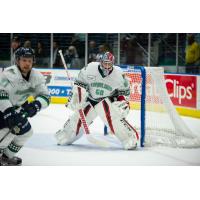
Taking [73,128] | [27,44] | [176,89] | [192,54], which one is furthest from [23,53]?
[176,89]

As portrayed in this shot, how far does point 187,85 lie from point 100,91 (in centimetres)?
69

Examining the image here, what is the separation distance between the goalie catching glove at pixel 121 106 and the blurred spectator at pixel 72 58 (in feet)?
1.12

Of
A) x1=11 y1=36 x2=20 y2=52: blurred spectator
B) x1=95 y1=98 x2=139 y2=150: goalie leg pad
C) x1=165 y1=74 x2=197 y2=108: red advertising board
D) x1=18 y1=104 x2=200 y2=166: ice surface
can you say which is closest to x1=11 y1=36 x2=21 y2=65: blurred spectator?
x1=11 y1=36 x2=20 y2=52: blurred spectator

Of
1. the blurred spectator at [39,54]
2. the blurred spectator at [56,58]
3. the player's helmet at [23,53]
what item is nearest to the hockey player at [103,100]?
the blurred spectator at [56,58]

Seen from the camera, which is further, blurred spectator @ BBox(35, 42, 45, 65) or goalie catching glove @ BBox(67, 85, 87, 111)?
goalie catching glove @ BBox(67, 85, 87, 111)

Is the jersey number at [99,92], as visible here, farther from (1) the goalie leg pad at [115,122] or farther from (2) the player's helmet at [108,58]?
(2) the player's helmet at [108,58]

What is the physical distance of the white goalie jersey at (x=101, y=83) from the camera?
4539 millimetres

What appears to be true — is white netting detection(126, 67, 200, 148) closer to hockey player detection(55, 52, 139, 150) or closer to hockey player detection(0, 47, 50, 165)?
hockey player detection(55, 52, 139, 150)

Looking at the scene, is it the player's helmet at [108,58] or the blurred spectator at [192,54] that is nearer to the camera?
the blurred spectator at [192,54]

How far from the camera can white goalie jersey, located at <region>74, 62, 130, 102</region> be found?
14.9 ft

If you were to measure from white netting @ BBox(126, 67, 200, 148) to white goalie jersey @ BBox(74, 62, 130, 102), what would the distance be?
0.06m

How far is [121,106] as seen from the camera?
15.2 feet

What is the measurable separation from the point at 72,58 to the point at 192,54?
2.23ft

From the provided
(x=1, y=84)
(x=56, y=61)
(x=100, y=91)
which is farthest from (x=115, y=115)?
(x=1, y=84)
